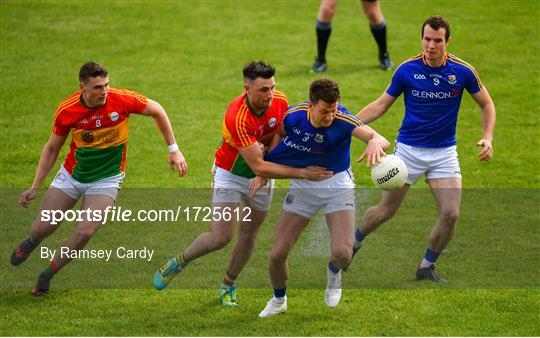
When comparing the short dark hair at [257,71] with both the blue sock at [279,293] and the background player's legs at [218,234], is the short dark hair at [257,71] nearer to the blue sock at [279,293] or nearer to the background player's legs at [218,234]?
the background player's legs at [218,234]

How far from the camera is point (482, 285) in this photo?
37.8 feet

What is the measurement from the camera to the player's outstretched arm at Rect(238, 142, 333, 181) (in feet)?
33.3

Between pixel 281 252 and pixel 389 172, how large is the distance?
4.46 ft

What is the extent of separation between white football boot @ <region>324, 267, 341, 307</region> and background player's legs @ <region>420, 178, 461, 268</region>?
1412mm

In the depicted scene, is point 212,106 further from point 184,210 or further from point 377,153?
point 377,153

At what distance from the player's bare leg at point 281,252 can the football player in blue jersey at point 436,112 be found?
1557 mm

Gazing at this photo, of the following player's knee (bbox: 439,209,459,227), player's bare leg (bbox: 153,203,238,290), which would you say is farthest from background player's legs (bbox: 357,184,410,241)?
player's bare leg (bbox: 153,203,238,290)

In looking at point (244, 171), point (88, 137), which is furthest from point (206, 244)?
point (88, 137)

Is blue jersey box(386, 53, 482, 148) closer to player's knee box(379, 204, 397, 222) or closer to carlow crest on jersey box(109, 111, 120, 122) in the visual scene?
player's knee box(379, 204, 397, 222)

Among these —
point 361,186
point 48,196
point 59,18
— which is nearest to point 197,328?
point 48,196

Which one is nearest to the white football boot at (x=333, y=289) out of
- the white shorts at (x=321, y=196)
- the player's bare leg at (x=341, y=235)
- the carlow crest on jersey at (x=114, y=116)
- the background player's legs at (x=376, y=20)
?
the player's bare leg at (x=341, y=235)

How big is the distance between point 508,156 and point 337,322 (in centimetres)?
665

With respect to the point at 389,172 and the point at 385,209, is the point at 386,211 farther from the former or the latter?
the point at 389,172

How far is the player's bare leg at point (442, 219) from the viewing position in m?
11.2
